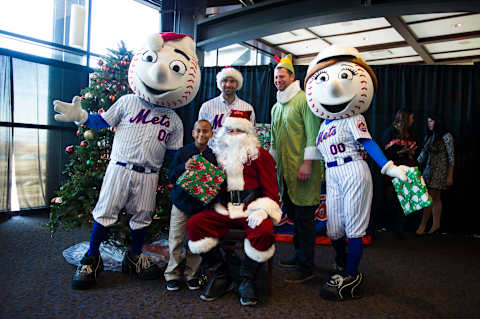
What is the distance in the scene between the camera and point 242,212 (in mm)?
2410

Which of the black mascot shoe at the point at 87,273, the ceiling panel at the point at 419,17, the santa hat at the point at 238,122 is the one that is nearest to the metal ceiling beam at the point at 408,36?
the ceiling panel at the point at 419,17

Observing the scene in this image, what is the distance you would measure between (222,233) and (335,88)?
4.28ft

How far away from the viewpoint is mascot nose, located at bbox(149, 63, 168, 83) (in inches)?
97.4

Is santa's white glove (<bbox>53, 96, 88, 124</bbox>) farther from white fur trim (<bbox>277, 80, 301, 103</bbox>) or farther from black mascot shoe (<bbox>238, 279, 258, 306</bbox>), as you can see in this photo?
black mascot shoe (<bbox>238, 279, 258, 306</bbox>)

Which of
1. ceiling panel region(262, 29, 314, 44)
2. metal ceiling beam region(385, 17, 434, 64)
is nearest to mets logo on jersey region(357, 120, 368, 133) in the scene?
metal ceiling beam region(385, 17, 434, 64)

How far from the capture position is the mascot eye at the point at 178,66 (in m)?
2.60

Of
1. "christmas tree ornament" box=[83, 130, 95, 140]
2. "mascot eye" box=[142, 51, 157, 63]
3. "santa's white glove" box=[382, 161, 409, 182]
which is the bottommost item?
"santa's white glove" box=[382, 161, 409, 182]

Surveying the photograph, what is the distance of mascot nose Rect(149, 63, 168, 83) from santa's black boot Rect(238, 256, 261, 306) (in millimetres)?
1429

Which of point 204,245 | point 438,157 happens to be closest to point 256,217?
point 204,245

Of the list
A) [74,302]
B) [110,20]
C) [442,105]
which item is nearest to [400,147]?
[442,105]

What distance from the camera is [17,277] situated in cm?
257

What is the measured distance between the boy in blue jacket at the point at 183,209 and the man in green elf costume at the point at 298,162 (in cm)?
70

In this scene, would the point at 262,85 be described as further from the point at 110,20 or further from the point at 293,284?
the point at 293,284

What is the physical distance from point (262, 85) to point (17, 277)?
397 centimetres
